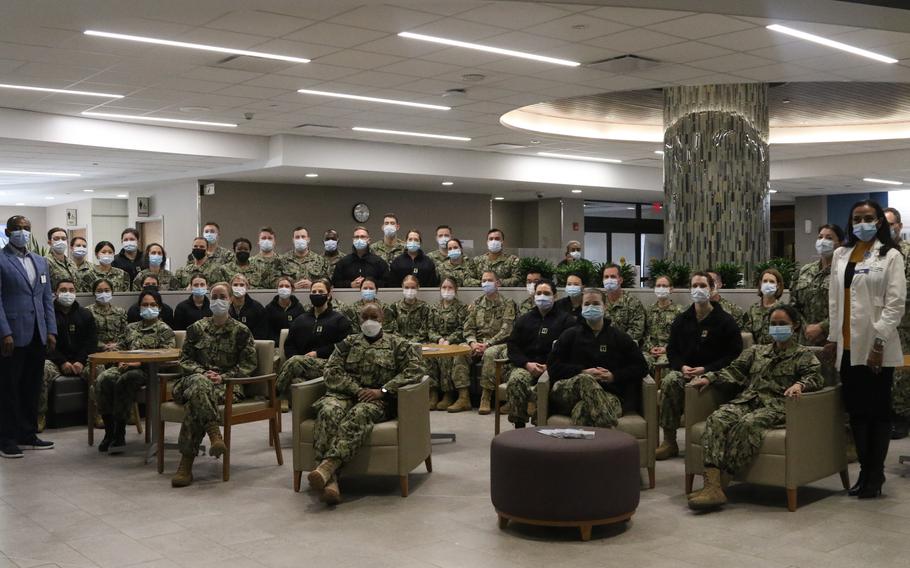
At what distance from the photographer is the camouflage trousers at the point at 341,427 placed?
6395 millimetres

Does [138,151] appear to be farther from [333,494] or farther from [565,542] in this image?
[565,542]

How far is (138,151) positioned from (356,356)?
907 centimetres

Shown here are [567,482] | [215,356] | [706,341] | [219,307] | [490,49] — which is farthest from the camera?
[490,49]

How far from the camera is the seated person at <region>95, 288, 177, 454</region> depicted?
8461 millimetres

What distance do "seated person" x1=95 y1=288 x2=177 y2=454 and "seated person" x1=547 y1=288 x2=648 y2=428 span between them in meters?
3.93

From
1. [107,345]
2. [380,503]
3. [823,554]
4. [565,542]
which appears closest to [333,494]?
[380,503]

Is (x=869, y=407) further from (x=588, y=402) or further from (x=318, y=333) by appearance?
(x=318, y=333)

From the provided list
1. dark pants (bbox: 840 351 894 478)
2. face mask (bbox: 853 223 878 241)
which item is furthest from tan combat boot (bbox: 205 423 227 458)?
face mask (bbox: 853 223 878 241)

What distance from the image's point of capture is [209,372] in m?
7.38

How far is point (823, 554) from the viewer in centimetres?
513

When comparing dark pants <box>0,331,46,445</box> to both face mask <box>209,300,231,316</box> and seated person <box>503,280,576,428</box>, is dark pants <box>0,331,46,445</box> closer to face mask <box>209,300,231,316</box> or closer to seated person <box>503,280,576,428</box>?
face mask <box>209,300,231,316</box>

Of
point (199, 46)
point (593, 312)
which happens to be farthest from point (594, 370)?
point (199, 46)

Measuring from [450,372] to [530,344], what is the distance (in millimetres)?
2253

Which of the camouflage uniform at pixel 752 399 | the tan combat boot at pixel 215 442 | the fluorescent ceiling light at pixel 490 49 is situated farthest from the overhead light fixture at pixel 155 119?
the camouflage uniform at pixel 752 399
